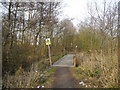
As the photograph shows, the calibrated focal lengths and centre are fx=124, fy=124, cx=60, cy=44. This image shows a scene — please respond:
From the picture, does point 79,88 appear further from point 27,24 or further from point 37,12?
point 37,12

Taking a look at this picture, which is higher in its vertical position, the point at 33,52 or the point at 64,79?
the point at 33,52

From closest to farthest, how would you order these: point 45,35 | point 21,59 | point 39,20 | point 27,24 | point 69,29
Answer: point 21,59
point 27,24
point 39,20
point 45,35
point 69,29

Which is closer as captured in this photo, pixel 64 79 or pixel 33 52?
pixel 64 79

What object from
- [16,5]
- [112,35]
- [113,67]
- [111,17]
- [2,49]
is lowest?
[113,67]

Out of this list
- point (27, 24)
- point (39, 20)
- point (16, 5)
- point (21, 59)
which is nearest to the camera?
point (21, 59)

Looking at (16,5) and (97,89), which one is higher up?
(16,5)

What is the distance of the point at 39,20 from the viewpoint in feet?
31.2

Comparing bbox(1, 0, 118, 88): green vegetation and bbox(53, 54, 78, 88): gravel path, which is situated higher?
bbox(1, 0, 118, 88): green vegetation

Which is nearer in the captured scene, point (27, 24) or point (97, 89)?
point (97, 89)

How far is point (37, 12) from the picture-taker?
9883 millimetres

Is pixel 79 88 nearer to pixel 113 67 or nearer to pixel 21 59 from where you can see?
pixel 113 67

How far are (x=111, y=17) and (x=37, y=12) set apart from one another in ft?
20.2

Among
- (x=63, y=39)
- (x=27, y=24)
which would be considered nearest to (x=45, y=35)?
(x=27, y=24)

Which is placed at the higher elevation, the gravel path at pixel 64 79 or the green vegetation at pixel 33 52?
the green vegetation at pixel 33 52
